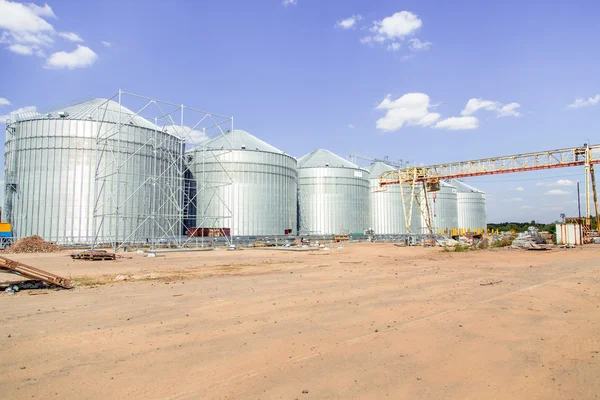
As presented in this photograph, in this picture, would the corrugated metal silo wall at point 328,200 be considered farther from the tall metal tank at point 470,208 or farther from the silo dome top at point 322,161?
the tall metal tank at point 470,208

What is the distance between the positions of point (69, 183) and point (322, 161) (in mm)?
37026

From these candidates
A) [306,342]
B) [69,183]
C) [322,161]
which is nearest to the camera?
[306,342]

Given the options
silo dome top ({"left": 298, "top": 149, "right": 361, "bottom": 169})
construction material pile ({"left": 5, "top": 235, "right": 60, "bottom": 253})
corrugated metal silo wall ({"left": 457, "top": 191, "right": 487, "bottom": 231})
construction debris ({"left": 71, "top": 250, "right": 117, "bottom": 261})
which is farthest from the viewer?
corrugated metal silo wall ({"left": 457, "top": 191, "right": 487, "bottom": 231})

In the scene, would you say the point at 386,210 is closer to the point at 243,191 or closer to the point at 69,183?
the point at 243,191

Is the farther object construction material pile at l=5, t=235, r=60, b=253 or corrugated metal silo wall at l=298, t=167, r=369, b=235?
corrugated metal silo wall at l=298, t=167, r=369, b=235

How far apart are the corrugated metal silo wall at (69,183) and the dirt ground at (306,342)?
27.9 metres

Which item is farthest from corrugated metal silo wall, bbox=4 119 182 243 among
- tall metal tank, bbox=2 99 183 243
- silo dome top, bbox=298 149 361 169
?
silo dome top, bbox=298 149 361 169


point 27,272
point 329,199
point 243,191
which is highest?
point 243,191

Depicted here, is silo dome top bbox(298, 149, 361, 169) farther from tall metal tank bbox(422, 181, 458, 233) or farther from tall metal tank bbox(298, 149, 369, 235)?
tall metal tank bbox(422, 181, 458, 233)

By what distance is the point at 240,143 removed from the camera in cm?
5356

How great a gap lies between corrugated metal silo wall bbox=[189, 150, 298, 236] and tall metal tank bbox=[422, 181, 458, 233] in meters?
40.6

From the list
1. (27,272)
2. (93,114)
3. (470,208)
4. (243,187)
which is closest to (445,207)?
(470,208)

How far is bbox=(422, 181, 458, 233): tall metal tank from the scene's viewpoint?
8150 cm

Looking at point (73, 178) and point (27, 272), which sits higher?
point (73, 178)
